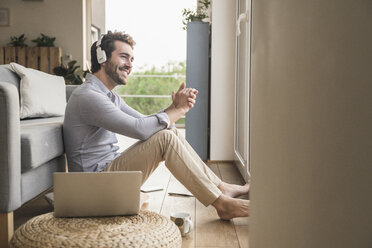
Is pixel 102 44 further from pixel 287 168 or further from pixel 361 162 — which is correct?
pixel 361 162

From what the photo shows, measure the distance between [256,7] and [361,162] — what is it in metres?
0.32

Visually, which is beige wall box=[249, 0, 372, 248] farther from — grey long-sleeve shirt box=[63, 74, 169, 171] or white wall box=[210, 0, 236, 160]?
white wall box=[210, 0, 236, 160]

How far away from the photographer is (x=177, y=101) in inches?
80.0

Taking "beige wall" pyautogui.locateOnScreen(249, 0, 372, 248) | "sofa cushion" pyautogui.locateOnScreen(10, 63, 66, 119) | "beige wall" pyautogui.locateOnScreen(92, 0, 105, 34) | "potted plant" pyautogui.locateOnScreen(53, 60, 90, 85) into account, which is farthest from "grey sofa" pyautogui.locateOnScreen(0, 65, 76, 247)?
"beige wall" pyautogui.locateOnScreen(92, 0, 105, 34)

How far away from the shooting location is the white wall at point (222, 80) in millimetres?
3670

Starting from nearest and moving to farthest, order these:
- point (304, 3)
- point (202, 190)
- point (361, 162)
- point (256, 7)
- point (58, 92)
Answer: point (361, 162) → point (304, 3) → point (256, 7) → point (202, 190) → point (58, 92)

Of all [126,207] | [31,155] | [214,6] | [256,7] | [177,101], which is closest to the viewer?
[256,7]

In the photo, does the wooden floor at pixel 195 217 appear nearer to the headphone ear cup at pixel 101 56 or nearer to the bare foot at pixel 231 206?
the bare foot at pixel 231 206

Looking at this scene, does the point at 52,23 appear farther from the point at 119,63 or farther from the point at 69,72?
the point at 119,63

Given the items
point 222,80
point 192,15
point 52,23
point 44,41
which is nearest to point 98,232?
point 222,80

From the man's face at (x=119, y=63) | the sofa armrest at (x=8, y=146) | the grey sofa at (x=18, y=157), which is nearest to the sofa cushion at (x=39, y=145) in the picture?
the grey sofa at (x=18, y=157)

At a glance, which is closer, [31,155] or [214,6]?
[31,155]

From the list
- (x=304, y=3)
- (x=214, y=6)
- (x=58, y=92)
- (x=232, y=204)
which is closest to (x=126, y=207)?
(x=232, y=204)

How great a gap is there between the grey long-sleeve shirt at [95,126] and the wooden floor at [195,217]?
40 centimetres
